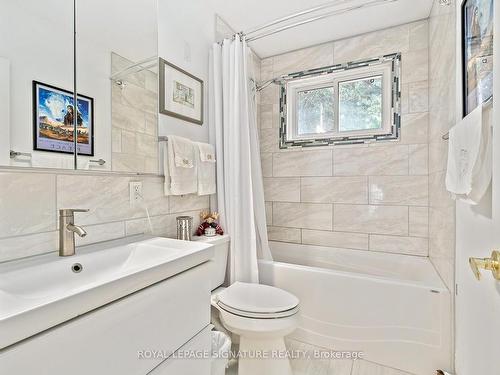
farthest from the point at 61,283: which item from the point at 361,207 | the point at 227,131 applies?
the point at 361,207

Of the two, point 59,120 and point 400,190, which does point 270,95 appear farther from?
point 59,120

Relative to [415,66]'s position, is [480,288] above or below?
below

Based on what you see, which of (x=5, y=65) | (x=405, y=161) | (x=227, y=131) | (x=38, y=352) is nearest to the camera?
(x=38, y=352)

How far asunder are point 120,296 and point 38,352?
21cm

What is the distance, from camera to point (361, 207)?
237 centimetres

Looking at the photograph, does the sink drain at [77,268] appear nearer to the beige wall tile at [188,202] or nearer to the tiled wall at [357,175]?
the beige wall tile at [188,202]

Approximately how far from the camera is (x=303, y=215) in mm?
2611

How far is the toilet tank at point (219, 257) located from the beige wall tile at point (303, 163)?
→ 3.64ft

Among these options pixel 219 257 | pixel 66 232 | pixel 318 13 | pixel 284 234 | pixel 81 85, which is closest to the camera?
pixel 66 232

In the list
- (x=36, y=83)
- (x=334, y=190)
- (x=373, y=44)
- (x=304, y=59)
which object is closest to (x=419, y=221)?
(x=334, y=190)

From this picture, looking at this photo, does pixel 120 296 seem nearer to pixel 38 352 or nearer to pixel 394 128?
pixel 38 352

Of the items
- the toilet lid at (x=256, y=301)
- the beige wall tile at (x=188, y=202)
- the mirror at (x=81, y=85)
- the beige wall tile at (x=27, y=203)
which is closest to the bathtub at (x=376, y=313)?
the toilet lid at (x=256, y=301)

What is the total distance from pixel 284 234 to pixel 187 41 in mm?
1960

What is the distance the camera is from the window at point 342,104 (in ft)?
7.54
